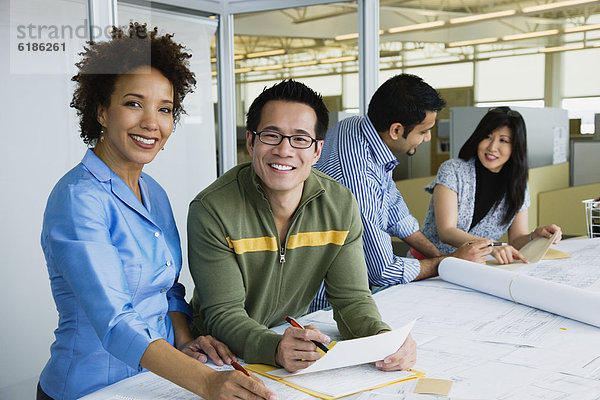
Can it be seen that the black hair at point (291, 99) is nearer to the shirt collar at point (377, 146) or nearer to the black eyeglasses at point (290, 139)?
the black eyeglasses at point (290, 139)

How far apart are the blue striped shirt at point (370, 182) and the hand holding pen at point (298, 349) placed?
885 millimetres

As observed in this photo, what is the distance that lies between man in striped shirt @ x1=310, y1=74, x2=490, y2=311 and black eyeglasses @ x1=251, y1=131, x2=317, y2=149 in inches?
29.5

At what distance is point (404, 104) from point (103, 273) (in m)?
1.65

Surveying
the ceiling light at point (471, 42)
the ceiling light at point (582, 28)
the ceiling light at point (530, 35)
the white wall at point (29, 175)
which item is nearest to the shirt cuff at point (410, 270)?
the white wall at point (29, 175)

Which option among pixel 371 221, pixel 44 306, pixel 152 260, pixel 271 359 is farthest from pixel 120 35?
pixel 44 306

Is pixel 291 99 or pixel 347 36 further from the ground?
pixel 347 36

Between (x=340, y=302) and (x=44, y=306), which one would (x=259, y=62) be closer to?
(x=44, y=306)

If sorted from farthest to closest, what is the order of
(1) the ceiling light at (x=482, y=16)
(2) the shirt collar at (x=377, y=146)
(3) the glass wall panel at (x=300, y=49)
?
(1) the ceiling light at (x=482, y=16) → (3) the glass wall panel at (x=300, y=49) → (2) the shirt collar at (x=377, y=146)

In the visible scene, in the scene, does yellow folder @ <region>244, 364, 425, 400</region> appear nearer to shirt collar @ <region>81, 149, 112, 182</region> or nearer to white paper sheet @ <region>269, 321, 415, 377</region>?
white paper sheet @ <region>269, 321, 415, 377</region>

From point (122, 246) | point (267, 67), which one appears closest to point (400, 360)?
point (122, 246)

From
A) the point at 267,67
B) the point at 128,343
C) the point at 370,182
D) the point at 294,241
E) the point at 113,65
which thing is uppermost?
the point at 267,67

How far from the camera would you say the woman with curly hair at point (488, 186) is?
9.41 ft

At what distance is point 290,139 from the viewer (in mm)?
1582

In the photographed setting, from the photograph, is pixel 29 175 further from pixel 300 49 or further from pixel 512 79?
pixel 512 79
